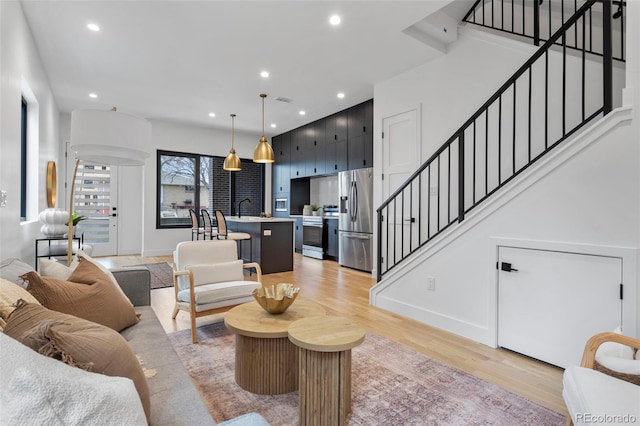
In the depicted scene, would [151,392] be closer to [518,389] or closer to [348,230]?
[518,389]

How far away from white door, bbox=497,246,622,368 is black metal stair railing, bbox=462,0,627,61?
2.14 m

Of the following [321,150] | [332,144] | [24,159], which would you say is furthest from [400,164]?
[24,159]

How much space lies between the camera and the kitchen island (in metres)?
5.33

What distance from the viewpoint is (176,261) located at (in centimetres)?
315

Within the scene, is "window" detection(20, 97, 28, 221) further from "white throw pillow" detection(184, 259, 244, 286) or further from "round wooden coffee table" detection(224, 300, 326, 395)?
"round wooden coffee table" detection(224, 300, 326, 395)

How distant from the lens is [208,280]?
3068 millimetres

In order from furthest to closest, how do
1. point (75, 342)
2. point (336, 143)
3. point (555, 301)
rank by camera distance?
point (336, 143), point (555, 301), point (75, 342)

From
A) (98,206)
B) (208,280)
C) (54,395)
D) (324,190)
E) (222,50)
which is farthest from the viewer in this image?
(324,190)

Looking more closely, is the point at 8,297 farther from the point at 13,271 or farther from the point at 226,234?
the point at 226,234

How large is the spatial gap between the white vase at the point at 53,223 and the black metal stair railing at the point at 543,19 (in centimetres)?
552

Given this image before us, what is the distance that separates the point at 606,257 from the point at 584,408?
1.32m

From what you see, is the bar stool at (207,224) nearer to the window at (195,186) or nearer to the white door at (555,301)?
the window at (195,186)

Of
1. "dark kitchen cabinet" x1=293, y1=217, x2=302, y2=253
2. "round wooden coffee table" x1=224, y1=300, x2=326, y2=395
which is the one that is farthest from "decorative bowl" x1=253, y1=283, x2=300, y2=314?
"dark kitchen cabinet" x1=293, y1=217, x2=302, y2=253

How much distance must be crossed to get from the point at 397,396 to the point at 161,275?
442 cm
